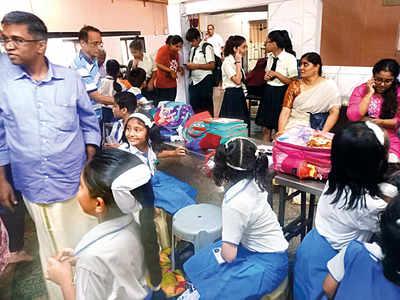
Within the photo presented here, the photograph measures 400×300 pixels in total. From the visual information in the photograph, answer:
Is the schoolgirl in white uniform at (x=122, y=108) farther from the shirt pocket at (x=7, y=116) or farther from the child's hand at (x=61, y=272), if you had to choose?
the child's hand at (x=61, y=272)

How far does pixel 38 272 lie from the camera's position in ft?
6.88

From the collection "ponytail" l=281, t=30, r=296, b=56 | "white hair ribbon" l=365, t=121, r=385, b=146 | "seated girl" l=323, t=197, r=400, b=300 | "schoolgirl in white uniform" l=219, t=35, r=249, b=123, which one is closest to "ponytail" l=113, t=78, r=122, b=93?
"schoolgirl in white uniform" l=219, t=35, r=249, b=123

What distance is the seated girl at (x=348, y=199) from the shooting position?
110cm

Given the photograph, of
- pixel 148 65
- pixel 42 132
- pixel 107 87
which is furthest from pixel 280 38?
pixel 42 132

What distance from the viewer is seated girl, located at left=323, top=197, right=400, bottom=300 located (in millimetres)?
787

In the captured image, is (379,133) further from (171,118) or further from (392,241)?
(171,118)

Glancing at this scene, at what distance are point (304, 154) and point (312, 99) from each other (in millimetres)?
961

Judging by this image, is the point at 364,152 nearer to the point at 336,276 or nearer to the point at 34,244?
the point at 336,276

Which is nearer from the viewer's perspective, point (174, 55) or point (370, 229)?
point (370, 229)

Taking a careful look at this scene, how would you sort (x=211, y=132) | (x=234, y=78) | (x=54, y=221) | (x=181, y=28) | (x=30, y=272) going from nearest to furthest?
(x=54, y=221), (x=30, y=272), (x=211, y=132), (x=234, y=78), (x=181, y=28)

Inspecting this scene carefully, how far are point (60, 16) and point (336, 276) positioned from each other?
7.24m

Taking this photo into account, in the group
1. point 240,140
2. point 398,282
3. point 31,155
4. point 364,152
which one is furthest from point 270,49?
Answer: point 398,282

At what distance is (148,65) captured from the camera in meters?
4.42

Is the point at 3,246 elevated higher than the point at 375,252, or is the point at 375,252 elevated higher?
the point at 375,252
